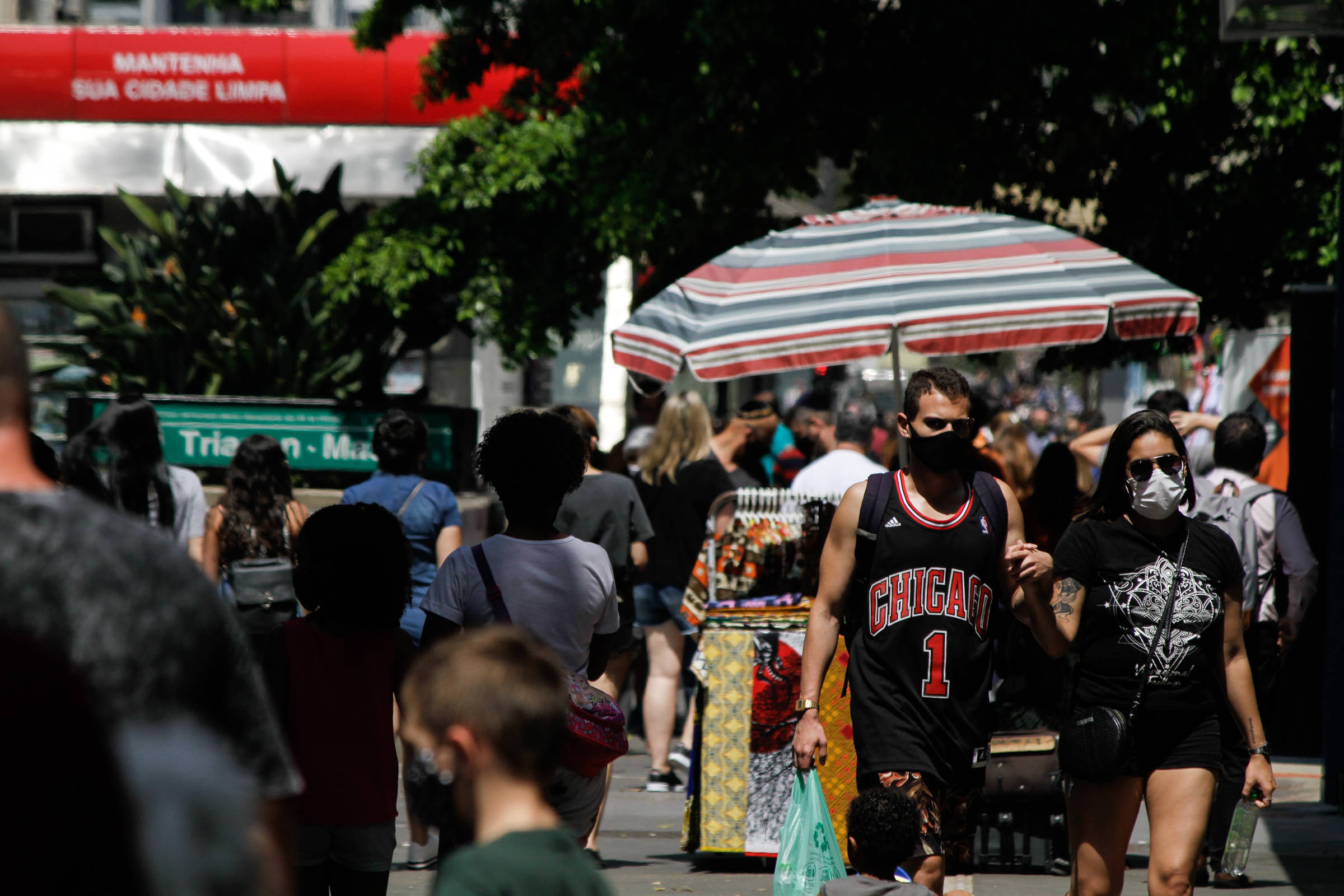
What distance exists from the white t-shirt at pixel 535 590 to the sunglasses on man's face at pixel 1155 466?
1.73m

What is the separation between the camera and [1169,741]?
4.50 m

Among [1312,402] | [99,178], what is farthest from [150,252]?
[1312,402]

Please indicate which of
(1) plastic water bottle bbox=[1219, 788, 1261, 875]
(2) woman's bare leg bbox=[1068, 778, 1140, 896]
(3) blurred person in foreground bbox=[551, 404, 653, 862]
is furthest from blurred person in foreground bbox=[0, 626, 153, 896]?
(3) blurred person in foreground bbox=[551, 404, 653, 862]

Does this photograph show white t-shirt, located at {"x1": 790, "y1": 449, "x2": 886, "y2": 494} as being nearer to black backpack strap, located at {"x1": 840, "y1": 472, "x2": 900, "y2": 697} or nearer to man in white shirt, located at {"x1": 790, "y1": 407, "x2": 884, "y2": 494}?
man in white shirt, located at {"x1": 790, "y1": 407, "x2": 884, "y2": 494}

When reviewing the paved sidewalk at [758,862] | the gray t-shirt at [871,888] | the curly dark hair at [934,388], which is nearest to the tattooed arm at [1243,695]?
the curly dark hair at [934,388]

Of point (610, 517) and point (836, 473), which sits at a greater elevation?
point (836, 473)

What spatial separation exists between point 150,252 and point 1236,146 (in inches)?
339

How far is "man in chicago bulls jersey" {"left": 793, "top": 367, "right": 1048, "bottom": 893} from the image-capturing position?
4.49 m

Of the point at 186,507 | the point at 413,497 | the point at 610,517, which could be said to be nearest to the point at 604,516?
the point at 610,517

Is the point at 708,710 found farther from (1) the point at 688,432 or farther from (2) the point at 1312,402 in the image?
(2) the point at 1312,402

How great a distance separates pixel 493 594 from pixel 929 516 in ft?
4.72

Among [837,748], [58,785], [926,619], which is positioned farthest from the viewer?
[837,748]

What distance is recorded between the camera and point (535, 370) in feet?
64.6

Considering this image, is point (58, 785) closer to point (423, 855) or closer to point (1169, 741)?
point (1169, 741)
